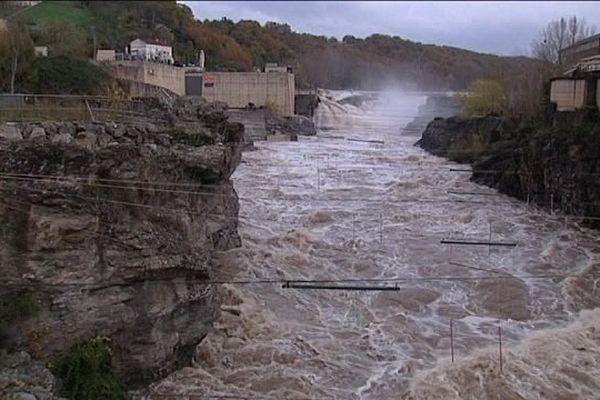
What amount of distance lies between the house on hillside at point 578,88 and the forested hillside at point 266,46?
13292 millimetres

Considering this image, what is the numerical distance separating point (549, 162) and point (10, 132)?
20881 millimetres

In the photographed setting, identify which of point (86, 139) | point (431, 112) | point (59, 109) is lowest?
point (86, 139)

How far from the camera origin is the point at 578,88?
89.1 feet

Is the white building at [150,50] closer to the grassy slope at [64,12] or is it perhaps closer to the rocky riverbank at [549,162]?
the grassy slope at [64,12]

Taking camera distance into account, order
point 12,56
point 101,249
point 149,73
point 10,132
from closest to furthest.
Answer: point 101,249, point 10,132, point 12,56, point 149,73

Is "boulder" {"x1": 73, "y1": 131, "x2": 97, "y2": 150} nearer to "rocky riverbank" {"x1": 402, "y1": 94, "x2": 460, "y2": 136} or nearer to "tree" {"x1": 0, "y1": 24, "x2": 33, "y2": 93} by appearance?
"tree" {"x1": 0, "y1": 24, "x2": 33, "y2": 93}

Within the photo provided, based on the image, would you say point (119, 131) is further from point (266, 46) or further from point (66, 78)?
point (266, 46)

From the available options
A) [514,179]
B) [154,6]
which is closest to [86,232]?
[514,179]

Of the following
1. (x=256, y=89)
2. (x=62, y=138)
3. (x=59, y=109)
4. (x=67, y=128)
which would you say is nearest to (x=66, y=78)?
(x=59, y=109)

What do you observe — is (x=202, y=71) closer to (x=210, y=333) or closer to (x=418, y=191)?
(x=418, y=191)

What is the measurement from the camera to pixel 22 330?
8484mm

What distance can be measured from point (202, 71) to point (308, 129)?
419 inches

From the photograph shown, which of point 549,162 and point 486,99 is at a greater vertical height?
point 486,99

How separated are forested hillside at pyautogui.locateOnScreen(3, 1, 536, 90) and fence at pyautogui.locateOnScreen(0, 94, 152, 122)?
90.5 feet
